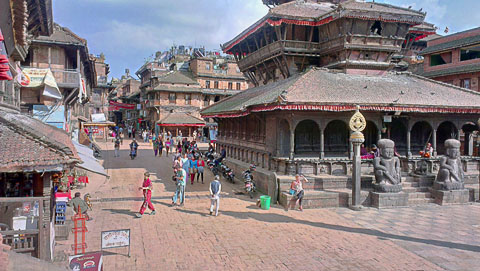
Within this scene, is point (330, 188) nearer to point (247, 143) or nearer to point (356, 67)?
point (247, 143)

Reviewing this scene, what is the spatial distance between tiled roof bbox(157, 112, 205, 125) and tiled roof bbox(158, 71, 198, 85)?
5.28m

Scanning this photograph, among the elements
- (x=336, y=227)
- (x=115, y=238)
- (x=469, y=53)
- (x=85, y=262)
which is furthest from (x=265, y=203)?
(x=469, y=53)

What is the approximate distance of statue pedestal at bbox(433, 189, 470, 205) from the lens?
15641mm

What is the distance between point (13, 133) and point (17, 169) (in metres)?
1.70

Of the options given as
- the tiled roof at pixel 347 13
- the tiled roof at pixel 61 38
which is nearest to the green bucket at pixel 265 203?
the tiled roof at pixel 347 13

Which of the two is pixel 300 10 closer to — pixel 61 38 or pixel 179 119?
pixel 61 38

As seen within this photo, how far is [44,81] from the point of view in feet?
65.4

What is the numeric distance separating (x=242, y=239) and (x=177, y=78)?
4951cm

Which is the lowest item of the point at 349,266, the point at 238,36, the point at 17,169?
the point at 349,266

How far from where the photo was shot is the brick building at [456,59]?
32125 mm

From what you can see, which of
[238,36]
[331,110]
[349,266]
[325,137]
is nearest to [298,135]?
[325,137]

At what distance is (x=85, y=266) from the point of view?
6.81m

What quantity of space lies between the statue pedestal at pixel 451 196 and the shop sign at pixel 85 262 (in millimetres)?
14595

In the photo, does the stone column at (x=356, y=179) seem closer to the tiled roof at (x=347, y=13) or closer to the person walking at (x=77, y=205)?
the tiled roof at (x=347, y=13)
